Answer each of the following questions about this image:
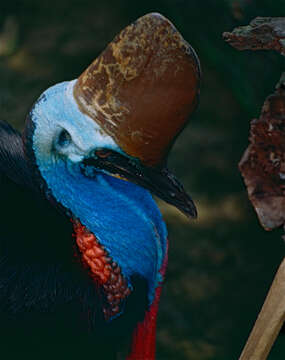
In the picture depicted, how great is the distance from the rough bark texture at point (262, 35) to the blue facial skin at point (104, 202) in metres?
0.35

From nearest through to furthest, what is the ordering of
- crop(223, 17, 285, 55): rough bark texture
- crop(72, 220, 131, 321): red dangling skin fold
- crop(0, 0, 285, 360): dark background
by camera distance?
crop(223, 17, 285, 55): rough bark texture → crop(72, 220, 131, 321): red dangling skin fold → crop(0, 0, 285, 360): dark background

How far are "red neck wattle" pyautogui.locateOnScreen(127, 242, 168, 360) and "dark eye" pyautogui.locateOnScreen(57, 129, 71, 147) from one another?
387 millimetres

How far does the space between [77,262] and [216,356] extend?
3.36 feet

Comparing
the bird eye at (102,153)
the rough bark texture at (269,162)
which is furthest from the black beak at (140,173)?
the rough bark texture at (269,162)

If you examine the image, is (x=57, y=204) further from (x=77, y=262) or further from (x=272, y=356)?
(x=272, y=356)

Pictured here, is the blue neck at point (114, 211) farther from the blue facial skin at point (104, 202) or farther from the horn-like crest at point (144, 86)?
the horn-like crest at point (144, 86)

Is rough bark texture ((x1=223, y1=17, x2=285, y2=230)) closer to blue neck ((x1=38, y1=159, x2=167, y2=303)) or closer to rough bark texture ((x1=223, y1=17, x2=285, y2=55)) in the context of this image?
rough bark texture ((x1=223, y1=17, x2=285, y2=55))

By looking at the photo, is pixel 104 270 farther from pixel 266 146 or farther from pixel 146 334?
pixel 266 146

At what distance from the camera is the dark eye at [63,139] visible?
1314mm

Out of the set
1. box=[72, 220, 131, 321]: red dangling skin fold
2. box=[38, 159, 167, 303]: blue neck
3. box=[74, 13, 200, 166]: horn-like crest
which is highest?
box=[74, 13, 200, 166]: horn-like crest

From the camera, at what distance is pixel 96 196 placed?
139 cm

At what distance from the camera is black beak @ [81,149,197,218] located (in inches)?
50.9

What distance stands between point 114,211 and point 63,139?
194mm

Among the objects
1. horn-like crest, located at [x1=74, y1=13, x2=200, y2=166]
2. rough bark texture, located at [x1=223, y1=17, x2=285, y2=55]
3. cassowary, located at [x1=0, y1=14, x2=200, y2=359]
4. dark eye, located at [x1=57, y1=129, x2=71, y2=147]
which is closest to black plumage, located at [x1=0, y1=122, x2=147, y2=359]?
cassowary, located at [x1=0, y1=14, x2=200, y2=359]
